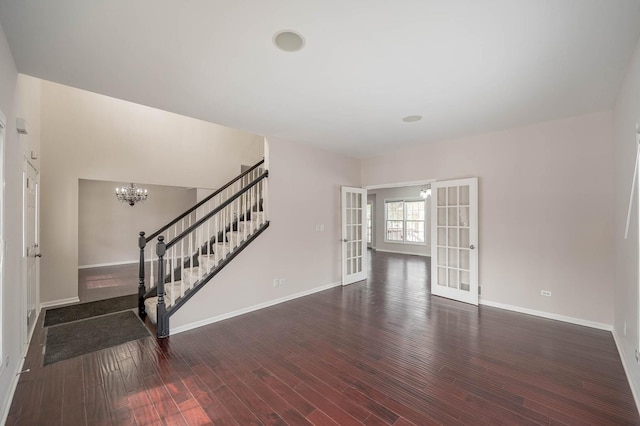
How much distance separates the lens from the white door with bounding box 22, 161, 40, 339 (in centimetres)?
293

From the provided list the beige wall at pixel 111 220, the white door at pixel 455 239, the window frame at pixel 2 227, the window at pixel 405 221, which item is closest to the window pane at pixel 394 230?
the window at pixel 405 221

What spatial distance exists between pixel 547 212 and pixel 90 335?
6258mm

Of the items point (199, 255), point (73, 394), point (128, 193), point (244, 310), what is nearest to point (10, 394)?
point (73, 394)

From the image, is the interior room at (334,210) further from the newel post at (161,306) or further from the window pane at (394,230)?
the window pane at (394,230)

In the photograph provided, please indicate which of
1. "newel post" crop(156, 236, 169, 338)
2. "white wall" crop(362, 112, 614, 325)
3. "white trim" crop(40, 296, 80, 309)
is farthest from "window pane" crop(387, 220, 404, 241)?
"white trim" crop(40, 296, 80, 309)

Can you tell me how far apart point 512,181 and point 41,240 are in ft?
25.0

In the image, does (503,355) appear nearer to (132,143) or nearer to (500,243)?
(500,243)

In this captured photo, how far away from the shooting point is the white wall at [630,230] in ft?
7.02

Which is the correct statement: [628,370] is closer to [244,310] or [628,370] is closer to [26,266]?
[244,310]

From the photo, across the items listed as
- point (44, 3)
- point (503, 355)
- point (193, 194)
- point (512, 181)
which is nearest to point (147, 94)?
point (44, 3)

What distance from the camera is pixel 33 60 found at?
7.27 feet

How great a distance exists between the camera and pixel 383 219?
35.1 feet

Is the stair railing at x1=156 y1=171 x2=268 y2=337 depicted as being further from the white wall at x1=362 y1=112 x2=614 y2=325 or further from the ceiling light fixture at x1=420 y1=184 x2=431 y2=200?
the ceiling light fixture at x1=420 y1=184 x2=431 y2=200

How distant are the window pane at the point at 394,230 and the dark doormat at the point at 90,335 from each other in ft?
28.4
